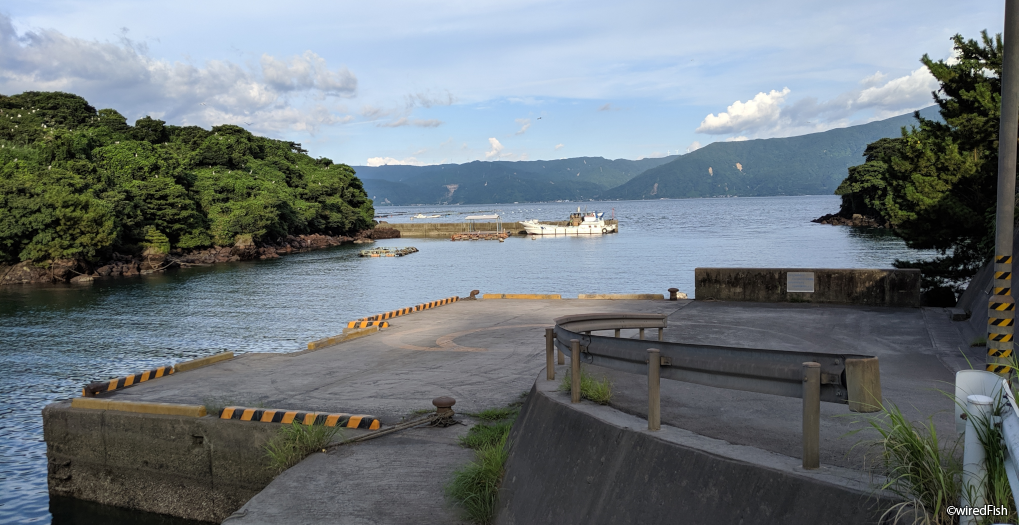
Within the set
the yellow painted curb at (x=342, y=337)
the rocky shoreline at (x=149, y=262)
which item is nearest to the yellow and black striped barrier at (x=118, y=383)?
the yellow painted curb at (x=342, y=337)

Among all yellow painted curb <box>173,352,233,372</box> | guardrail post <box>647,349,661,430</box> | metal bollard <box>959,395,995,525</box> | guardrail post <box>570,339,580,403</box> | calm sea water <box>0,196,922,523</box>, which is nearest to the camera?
metal bollard <box>959,395,995,525</box>

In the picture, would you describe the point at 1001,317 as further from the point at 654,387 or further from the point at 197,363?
the point at 197,363

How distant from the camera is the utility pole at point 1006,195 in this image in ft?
26.6

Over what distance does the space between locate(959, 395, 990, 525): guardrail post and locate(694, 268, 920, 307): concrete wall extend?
1652cm

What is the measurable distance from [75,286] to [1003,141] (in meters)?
58.9

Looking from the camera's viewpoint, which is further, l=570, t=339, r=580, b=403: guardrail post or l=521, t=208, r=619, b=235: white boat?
l=521, t=208, r=619, b=235: white boat

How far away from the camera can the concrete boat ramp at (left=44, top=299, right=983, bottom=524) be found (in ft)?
20.0

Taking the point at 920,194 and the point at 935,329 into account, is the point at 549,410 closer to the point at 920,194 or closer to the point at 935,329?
the point at 935,329

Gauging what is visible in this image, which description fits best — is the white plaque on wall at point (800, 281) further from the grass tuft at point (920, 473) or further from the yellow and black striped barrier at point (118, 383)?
the grass tuft at point (920, 473)

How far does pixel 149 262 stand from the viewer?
2672 inches

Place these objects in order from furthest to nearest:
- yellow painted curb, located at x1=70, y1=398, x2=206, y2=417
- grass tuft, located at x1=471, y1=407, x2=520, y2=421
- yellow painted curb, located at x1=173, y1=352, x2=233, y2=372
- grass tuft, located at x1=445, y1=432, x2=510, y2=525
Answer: yellow painted curb, located at x1=173, y1=352, x2=233, y2=372, yellow painted curb, located at x1=70, y1=398, x2=206, y2=417, grass tuft, located at x1=471, y1=407, x2=520, y2=421, grass tuft, located at x1=445, y1=432, x2=510, y2=525

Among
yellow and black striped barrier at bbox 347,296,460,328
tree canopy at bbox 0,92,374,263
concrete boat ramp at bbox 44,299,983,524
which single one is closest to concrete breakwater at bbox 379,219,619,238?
tree canopy at bbox 0,92,374,263

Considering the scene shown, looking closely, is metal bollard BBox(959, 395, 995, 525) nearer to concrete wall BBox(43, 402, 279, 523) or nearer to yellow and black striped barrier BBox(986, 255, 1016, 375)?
yellow and black striped barrier BBox(986, 255, 1016, 375)

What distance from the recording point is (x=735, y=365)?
5.38 metres
